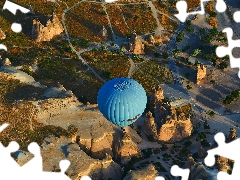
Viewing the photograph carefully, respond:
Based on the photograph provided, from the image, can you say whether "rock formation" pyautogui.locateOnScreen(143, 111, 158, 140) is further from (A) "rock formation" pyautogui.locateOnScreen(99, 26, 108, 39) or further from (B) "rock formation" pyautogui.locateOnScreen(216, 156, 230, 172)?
(A) "rock formation" pyautogui.locateOnScreen(99, 26, 108, 39)

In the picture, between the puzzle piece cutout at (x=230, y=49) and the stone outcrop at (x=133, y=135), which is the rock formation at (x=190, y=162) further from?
the puzzle piece cutout at (x=230, y=49)

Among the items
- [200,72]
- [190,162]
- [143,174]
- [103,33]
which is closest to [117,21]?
[103,33]

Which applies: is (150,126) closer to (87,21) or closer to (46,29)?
(46,29)

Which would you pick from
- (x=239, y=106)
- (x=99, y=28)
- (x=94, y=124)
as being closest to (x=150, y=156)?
(x=94, y=124)

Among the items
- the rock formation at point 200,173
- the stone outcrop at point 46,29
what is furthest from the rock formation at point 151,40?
the rock formation at point 200,173

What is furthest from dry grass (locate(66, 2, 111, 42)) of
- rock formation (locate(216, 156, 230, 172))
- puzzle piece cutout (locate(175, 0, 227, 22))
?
rock formation (locate(216, 156, 230, 172))

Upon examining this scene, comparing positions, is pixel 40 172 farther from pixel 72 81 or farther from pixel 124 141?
pixel 72 81
